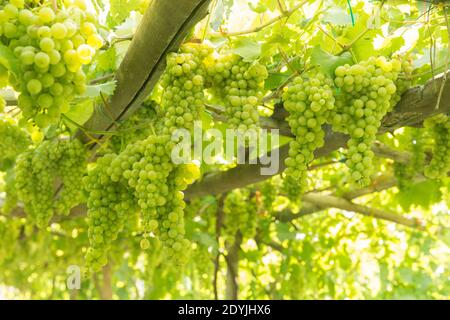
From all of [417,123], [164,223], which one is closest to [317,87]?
[164,223]

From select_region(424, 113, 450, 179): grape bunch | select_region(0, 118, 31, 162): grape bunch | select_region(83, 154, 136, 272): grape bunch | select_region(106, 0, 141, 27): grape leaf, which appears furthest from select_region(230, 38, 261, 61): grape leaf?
select_region(0, 118, 31, 162): grape bunch

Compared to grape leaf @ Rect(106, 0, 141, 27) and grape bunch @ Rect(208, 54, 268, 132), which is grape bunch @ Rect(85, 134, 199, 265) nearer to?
grape bunch @ Rect(208, 54, 268, 132)

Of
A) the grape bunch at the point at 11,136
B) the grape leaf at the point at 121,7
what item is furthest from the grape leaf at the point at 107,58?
the grape bunch at the point at 11,136

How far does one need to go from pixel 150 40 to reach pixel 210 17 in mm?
206

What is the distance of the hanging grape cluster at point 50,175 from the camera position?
2.01 meters

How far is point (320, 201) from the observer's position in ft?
12.4

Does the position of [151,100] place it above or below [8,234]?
above

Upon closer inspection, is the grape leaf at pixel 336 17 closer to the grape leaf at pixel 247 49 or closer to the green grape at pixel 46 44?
the grape leaf at pixel 247 49

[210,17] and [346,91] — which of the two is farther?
[210,17]

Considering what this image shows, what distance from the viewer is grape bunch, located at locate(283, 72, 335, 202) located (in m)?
1.29

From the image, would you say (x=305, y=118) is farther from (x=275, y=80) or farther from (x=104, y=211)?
(x=104, y=211)

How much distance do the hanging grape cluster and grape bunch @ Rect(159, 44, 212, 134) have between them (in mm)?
775

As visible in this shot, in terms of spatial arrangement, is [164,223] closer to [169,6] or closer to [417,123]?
[169,6]

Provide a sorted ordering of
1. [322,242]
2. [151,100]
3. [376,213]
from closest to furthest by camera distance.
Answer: [151,100] → [376,213] → [322,242]
